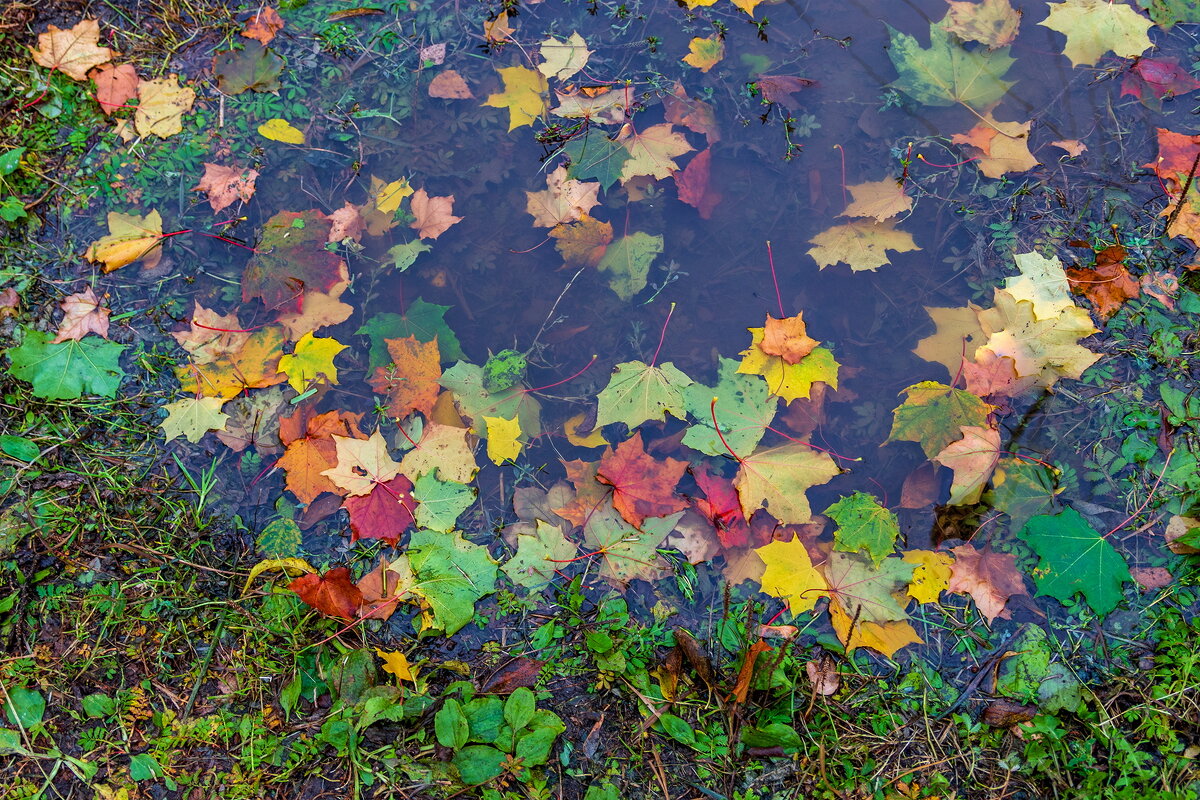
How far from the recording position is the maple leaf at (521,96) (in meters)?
2.79

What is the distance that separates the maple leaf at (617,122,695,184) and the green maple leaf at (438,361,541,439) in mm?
987

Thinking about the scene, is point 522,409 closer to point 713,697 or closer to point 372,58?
point 713,697

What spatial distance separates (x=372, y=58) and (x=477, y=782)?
2901 mm

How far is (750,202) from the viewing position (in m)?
2.67

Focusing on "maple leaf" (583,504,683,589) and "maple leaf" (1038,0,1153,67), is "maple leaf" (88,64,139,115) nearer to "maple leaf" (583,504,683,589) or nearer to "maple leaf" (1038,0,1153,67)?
"maple leaf" (583,504,683,589)

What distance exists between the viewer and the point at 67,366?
100 inches

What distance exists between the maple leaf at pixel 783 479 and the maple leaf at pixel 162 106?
2795 millimetres

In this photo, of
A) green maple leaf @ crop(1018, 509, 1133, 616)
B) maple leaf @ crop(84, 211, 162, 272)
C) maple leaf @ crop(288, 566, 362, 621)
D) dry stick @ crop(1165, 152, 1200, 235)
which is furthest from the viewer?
maple leaf @ crop(84, 211, 162, 272)

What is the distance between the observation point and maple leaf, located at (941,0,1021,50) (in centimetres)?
275

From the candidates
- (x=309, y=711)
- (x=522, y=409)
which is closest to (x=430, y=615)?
(x=309, y=711)

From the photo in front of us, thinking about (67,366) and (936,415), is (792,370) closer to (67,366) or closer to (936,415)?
(936,415)

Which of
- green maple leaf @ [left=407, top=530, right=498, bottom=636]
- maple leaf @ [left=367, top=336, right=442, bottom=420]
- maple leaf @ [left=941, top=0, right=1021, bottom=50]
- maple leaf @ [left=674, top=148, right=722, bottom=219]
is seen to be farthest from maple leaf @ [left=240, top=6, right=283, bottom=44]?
maple leaf @ [left=941, top=0, right=1021, bottom=50]

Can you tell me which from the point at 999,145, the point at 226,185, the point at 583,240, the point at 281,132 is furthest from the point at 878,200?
the point at 226,185


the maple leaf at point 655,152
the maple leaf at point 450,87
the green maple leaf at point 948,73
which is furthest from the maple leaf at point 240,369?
the green maple leaf at point 948,73
